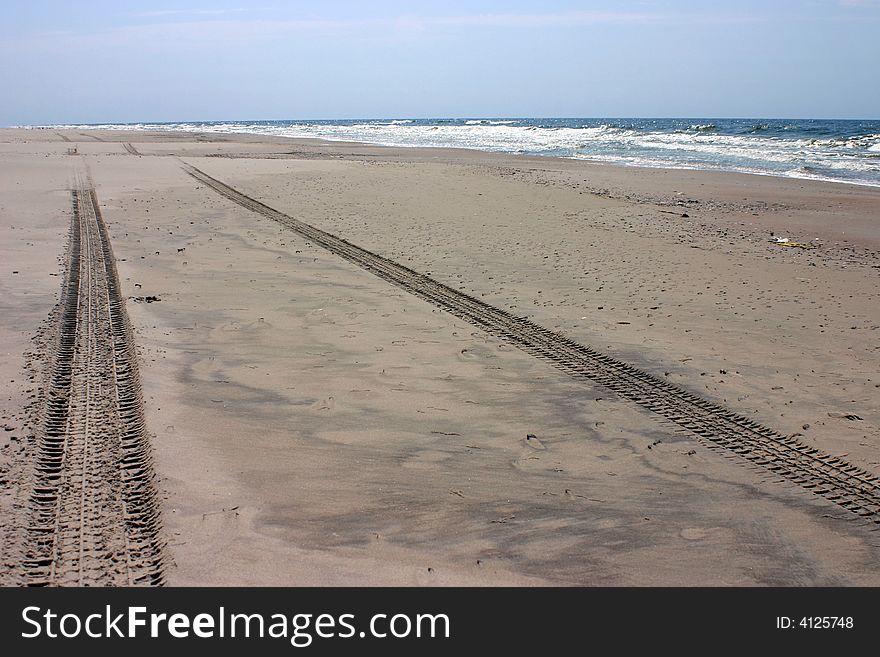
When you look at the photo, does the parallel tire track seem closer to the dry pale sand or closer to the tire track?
the dry pale sand

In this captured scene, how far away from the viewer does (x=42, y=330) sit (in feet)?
20.7

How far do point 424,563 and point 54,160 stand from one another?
2619 cm

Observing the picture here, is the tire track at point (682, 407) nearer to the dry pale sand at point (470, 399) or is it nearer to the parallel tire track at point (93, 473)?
the dry pale sand at point (470, 399)

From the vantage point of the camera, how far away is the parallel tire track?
3.12 meters

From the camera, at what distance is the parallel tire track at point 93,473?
3.12 m

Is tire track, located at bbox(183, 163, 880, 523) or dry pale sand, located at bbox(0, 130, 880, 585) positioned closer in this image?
dry pale sand, located at bbox(0, 130, 880, 585)

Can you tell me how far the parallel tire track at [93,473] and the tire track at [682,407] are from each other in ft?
10.5

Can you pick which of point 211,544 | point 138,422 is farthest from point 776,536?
point 138,422

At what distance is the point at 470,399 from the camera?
524cm

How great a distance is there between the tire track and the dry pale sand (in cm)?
13
